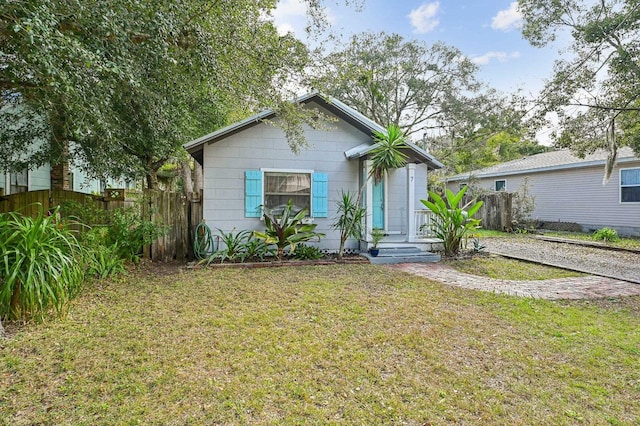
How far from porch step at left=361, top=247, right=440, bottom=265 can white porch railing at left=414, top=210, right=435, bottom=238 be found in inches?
30.8

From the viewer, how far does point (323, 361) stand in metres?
3.01

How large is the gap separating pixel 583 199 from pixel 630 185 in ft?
5.87

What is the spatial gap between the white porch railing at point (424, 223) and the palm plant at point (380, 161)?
172 cm

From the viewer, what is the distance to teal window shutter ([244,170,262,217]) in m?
8.14

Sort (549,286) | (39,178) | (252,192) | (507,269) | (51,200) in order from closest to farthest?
(549,286)
(507,269)
(51,200)
(252,192)
(39,178)

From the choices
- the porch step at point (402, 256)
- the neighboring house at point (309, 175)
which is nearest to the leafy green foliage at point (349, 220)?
the neighboring house at point (309, 175)

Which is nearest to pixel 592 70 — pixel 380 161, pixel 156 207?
pixel 380 161

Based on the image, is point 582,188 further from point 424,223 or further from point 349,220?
point 349,220

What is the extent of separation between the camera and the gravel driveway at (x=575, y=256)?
7.12 metres

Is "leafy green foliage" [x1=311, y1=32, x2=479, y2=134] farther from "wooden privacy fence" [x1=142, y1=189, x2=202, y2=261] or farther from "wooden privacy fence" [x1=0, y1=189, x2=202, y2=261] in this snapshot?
"wooden privacy fence" [x1=0, y1=189, x2=202, y2=261]

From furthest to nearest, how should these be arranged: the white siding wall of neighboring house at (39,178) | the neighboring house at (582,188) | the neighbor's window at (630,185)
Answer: the neighboring house at (582,188) → the neighbor's window at (630,185) → the white siding wall of neighboring house at (39,178)

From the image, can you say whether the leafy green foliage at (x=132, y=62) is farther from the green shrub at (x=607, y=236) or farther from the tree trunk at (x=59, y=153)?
the green shrub at (x=607, y=236)

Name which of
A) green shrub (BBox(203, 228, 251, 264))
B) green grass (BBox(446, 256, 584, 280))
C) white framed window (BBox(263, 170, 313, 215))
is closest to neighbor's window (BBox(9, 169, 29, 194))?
green shrub (BBox(203, 228, 251, 264))

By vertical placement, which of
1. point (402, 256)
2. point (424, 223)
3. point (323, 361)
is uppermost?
point (424, 223)
